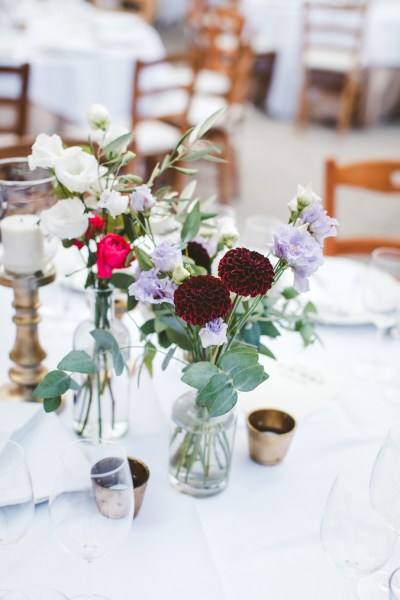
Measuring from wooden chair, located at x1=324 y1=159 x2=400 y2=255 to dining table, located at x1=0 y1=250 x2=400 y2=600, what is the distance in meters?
0.53

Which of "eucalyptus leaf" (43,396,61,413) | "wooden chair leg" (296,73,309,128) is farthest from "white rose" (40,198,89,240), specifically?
"wooden chair leg" (296,73,309,128)

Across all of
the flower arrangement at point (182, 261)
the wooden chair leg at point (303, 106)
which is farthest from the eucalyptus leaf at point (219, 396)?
the wooden chair leg at point (303, 106)

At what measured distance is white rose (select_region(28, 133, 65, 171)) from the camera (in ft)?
2.73

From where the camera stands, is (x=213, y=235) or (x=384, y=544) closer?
Answer: (x=384, y=544)

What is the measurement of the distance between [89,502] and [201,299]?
0.81 feet

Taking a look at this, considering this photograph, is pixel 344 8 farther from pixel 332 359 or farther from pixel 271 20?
pixel 332 359

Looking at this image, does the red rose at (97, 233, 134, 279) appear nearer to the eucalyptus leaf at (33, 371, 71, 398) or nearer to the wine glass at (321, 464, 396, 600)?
the eucalyptus leaf at (33, 371, 71, 398)

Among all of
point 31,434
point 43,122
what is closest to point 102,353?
Answer: point 31,434

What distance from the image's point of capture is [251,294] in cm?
72

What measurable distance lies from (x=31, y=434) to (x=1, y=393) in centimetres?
14

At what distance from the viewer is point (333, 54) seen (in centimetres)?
524

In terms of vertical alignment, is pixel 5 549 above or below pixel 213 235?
below

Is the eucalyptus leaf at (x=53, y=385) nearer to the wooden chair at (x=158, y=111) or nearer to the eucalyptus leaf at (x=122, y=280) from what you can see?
the eucalyptus leaf at (x=122, y=280)

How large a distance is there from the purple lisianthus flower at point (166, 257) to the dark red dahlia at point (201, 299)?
0.18 feet
